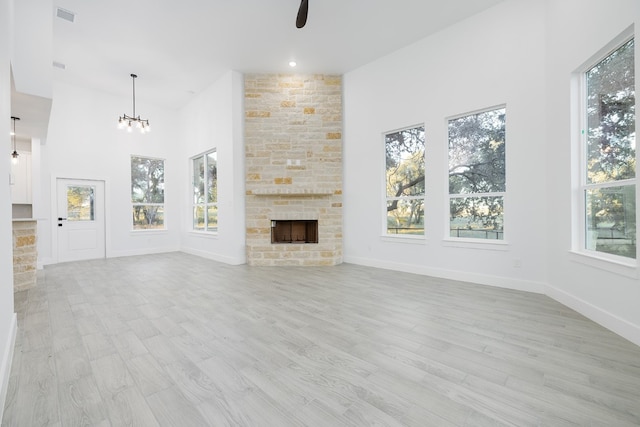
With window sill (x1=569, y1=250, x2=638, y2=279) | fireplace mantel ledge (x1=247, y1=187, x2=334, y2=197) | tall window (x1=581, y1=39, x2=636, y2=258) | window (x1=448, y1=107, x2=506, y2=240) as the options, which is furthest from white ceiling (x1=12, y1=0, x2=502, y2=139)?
window sill (x1=569, y1=250, x2=638, y2=279)

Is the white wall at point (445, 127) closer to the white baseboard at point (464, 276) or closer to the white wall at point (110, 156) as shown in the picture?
the white baseboard at point (464, 276)

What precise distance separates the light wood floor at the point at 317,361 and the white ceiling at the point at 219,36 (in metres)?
3.36

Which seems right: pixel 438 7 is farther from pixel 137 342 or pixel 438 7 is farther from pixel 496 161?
pixel 137 342

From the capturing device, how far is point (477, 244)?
13.5 feet

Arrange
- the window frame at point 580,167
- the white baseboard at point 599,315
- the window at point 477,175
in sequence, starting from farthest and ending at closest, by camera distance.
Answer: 1. the window at point 477,175
2. the window frame at point 580,167
3. the white baseboard at point 599,315

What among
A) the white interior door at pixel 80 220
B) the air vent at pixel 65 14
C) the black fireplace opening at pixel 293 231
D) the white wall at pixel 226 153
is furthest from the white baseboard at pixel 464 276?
the white interior door at pixel 80 220

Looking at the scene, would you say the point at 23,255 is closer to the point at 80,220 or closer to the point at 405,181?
the point at 80,220

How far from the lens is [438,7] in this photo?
396cm

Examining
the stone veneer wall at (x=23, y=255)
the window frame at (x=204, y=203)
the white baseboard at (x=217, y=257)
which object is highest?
the window frame at (x=204, y=203)

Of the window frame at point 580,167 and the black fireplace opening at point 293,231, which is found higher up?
the window frame at point 580,167

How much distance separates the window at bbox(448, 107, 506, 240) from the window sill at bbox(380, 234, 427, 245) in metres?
0.46

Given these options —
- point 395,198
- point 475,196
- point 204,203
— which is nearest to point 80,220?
point 204,203

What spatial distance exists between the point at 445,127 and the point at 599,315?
2896mm

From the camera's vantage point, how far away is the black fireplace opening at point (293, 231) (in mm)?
5965
